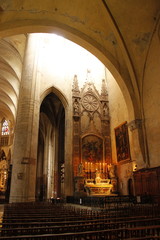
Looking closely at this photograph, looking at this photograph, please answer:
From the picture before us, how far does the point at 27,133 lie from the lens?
15508 mm

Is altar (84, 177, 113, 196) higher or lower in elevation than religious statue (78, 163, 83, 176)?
lower

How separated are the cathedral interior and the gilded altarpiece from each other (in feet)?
0.29

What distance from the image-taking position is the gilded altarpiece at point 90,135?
Result: 17308 millimetres

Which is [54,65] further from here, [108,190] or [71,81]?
[108,190]

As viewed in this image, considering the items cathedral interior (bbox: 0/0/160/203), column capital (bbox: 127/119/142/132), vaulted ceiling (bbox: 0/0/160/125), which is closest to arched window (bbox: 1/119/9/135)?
cathedral interior (bbox: 0/0/160/203)

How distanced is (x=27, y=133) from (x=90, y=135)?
6049 millimetres

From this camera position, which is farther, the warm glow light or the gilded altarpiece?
the warm glow light

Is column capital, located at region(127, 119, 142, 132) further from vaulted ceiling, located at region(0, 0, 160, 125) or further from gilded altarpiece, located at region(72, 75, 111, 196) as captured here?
gilded altarpiece, located at region(72, 75, 111, 196)

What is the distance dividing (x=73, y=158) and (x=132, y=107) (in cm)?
712

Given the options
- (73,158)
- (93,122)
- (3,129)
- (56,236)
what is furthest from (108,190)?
(3,129)

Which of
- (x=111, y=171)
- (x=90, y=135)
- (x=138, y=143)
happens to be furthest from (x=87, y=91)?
(x=138, y=143)

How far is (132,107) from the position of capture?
1346 centimetres

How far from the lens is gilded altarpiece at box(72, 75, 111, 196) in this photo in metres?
17.3

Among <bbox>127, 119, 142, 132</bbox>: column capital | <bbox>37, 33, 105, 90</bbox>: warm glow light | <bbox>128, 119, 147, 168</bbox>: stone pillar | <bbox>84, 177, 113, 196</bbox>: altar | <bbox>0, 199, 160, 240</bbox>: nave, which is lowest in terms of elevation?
<bbox>0, 199, 160, 240</bbox>: nave
